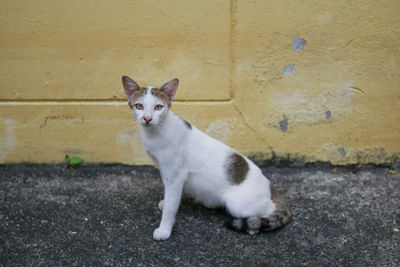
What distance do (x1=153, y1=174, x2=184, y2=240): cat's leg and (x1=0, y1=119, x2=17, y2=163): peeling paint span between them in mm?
→ 2187

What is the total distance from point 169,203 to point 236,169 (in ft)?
2.09

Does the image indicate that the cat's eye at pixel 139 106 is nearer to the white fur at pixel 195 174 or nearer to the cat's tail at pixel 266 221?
the white fur at pixel 195 174

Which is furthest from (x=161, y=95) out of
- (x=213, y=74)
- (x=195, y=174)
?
(x=213, y=74)

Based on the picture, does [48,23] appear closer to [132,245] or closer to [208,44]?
[208,44]

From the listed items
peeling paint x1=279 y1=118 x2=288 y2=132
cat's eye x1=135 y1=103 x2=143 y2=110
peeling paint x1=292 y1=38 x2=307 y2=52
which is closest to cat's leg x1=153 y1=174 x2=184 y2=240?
cat's eye x1=135 y1=103 x2=143 y2=110

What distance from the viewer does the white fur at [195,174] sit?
2971 millimetres

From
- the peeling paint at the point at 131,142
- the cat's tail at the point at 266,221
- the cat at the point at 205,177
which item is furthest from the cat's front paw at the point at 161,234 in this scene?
the peeling paint at the point at 131,142

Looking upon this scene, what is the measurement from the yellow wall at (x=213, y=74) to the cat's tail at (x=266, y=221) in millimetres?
1112

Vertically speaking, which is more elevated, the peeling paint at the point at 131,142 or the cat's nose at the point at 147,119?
the cat's nose at the point at 147,119

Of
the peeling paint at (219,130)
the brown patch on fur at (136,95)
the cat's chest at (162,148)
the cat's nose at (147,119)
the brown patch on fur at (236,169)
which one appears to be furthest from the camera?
the peeling paint at (219,130)

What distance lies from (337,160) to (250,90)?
1.34m

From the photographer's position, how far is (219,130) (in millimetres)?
4117

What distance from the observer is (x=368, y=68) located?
397cm

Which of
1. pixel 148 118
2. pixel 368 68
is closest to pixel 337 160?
pixel 368 68
